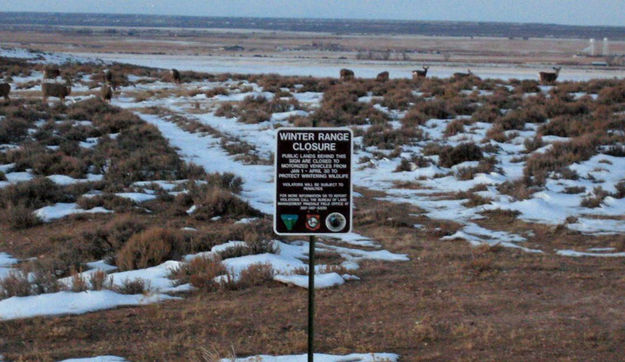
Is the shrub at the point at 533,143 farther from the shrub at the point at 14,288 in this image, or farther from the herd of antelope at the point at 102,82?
the herd of antelope at the point at 102,82

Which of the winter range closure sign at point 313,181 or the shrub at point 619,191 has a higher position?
the winter range closure sign at point 313,181

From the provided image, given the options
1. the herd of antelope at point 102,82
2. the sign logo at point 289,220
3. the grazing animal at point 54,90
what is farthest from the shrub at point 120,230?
the grazing animal at point 54,90

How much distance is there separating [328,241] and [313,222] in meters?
6.39

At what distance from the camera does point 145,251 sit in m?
9.84

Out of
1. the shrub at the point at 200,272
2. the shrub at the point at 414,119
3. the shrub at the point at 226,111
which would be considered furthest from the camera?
the shrub at the point at 226,111

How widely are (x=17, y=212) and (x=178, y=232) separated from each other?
3355mm

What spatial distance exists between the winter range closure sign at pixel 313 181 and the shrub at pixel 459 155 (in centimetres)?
1326

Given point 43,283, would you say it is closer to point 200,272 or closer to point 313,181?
point 200,272

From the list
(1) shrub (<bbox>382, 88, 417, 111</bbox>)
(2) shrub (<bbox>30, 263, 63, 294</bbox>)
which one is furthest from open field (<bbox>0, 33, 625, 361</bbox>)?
(1) shrub (<bbox>382, 88, 417, 111</bbox>)

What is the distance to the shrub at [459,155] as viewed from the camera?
721 inches

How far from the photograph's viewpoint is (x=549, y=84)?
1444 inches

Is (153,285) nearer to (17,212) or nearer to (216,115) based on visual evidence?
(17,212)

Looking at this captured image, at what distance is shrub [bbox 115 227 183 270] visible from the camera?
9758 millimetres

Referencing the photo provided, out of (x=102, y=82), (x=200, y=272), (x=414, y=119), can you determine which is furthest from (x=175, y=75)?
(x=200, y=272)
